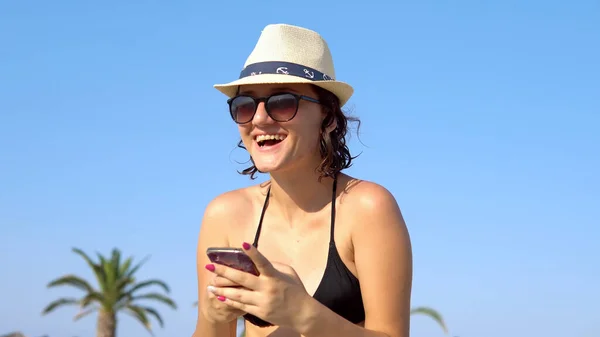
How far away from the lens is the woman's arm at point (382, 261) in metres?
4.93

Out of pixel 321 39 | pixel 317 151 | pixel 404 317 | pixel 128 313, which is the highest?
pixel 128 313

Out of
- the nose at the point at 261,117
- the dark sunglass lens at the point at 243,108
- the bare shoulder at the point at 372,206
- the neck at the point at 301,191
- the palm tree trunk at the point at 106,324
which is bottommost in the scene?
the bare shoulder at the point at 372,206

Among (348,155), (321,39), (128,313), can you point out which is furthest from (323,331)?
(128,313)

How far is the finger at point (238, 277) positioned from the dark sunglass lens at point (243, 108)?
1.32m

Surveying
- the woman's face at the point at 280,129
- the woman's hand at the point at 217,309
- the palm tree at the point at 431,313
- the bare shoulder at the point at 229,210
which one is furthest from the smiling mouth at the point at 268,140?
the palm tree at the point at 431,313

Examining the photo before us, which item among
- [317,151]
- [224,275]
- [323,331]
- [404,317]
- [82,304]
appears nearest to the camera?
[224,275]

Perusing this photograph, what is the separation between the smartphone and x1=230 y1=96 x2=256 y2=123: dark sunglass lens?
1.29m

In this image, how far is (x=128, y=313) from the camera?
34.4 m

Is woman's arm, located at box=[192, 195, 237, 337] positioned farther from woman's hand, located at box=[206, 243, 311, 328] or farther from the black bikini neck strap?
woman's hand, located at box=[206, 243, 311, 328]

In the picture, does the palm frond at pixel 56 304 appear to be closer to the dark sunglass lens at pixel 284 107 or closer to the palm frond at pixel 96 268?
the palm frond at pixel 96 268

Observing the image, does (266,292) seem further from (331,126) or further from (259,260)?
(331,126)

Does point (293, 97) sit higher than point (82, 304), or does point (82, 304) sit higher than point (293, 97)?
point (82, 304)

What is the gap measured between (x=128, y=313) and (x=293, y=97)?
3090 centimetres

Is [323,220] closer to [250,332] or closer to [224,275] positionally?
[250,332]
